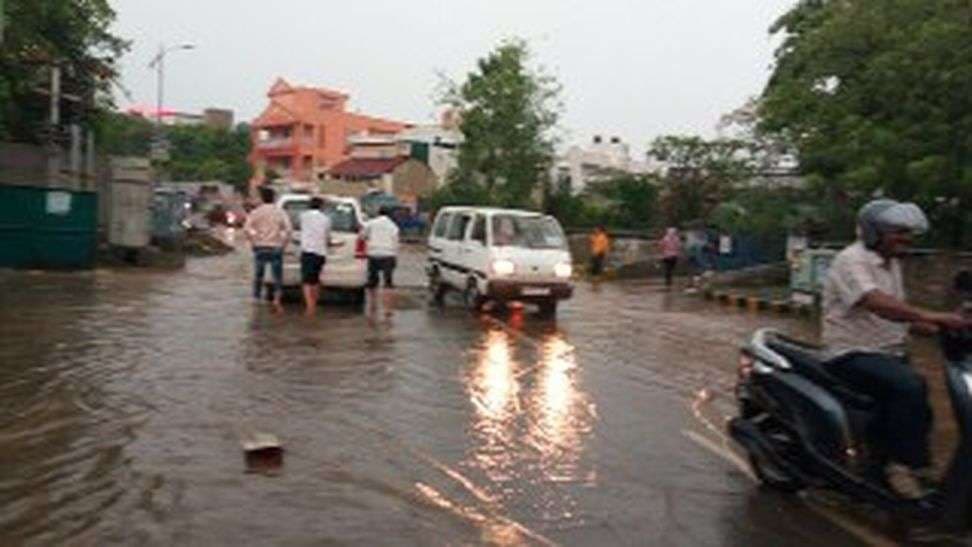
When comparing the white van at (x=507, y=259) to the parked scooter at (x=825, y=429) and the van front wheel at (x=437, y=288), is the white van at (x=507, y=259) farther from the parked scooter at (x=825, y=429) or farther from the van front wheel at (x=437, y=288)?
the parked scooter at (x=825, y=429)

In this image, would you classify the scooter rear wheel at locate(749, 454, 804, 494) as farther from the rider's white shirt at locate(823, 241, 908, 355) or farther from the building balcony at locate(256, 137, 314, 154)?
the building balcony at locate(256, 137, 314, 154)

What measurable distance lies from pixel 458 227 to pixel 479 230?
3.70ft

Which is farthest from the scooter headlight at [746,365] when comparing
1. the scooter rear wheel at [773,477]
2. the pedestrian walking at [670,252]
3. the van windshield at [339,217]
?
the pedestrian walking at [670,252]

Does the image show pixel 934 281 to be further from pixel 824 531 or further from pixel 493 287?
pixel 824 531

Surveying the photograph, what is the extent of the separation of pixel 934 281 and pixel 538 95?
33253mm

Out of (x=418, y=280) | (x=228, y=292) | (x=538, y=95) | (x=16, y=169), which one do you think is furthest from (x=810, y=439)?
(x=538, y=95)

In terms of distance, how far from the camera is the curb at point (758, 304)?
24.6 meters

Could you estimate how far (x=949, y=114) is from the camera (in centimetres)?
2309

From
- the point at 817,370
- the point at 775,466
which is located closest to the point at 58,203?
the point at 775,466

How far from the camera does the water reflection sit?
318 inches

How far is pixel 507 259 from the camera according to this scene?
19.9 metres

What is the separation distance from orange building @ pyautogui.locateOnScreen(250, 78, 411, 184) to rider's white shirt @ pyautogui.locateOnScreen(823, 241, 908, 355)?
96.8 metres

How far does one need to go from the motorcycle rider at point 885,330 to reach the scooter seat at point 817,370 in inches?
1.7

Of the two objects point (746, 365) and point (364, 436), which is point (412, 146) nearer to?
point (364, 436)
